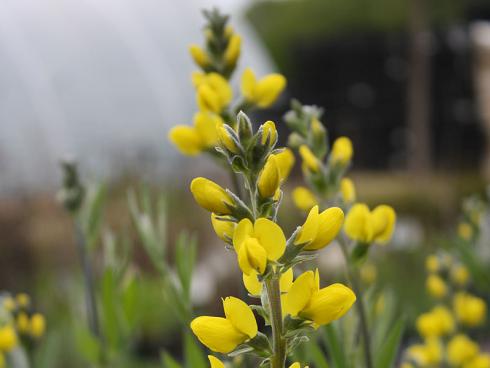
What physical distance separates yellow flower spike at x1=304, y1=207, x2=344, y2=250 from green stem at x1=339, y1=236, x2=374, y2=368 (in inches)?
13.3

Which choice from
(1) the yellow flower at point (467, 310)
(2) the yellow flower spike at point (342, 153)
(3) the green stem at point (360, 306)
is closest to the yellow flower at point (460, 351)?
(1) the yellow flower at point (467, 310)

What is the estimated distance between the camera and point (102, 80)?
1164cm

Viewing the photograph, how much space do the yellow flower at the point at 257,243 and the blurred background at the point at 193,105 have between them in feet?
14.6

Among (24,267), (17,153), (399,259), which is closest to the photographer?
(24,267)

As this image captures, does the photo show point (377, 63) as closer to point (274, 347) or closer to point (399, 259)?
point (399, 259)

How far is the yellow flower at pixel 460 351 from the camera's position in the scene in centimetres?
166

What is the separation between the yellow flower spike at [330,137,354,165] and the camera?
3.92 feet

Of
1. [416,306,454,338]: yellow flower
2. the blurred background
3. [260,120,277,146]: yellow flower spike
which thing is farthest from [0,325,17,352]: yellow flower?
the blurred background

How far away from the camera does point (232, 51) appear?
4.17ft

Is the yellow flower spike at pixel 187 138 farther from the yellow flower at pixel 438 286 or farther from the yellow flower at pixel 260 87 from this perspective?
the yellow flower at pixel 438 286

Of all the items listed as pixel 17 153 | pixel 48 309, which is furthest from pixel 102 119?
pixel 48 309

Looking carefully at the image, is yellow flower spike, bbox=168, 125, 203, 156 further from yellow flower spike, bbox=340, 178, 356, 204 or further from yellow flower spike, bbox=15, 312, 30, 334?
yellow flower spike, bbox=15, 312, 30, 334

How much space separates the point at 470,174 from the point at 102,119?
6.11 metres

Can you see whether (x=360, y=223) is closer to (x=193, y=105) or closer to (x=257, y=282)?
(x=257, y=282)
